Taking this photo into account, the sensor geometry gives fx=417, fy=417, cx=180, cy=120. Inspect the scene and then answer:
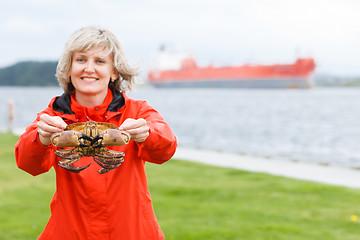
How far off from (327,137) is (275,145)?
4728 millimetres

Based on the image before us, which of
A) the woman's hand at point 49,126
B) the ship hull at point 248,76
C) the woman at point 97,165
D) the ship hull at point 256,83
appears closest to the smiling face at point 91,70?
the woman at point 97,165

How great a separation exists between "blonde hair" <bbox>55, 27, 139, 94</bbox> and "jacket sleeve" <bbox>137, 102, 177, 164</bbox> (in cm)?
31

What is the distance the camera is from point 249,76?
75312mm

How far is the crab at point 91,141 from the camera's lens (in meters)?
1.99

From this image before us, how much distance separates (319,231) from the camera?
17.4 feet

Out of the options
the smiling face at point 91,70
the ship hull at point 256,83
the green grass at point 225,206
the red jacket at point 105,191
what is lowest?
the ship hull at point 256,83

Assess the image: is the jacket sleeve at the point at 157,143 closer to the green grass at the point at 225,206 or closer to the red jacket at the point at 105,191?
the red jacket at the point at 105,191

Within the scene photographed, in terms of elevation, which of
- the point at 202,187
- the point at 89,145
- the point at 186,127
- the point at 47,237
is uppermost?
the point at 89,145

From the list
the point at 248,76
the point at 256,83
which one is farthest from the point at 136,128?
the point at 256,83

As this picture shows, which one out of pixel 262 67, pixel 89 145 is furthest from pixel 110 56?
pixel 262 67

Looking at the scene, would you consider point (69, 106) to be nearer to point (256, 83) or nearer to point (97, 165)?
point (97, 165)

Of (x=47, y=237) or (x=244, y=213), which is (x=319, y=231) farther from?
(x=47, y=237)

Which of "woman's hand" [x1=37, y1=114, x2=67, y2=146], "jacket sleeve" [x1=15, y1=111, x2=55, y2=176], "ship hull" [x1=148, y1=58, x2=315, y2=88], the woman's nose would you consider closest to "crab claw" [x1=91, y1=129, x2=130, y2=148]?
"woman's hand" [x1=37, y1=114, x2=67, y2=146]

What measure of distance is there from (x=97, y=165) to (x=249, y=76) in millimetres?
74587
